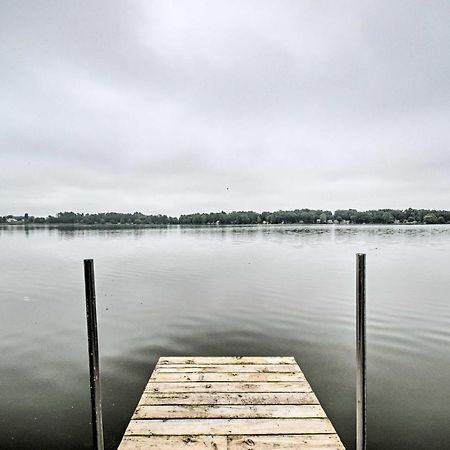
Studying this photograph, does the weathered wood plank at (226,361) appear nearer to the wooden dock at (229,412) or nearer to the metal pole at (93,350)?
the wooden dock at (229,412)

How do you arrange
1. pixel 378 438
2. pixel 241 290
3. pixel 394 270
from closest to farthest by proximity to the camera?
pixel 378 438, pixel 241 290, pixel 394 270


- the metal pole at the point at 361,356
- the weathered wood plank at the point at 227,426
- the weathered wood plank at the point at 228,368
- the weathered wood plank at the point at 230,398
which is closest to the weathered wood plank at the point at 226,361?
the weathered wood plank at the point at 228,368

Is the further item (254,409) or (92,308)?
(254,409)

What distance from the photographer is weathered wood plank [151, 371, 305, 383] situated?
5438 millimetres

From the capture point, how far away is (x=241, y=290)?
16.3 meters

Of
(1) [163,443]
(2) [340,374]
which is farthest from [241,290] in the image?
(1) [163,443]

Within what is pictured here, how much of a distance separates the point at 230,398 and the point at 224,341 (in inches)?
170

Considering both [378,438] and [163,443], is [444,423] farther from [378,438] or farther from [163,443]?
[163,443]

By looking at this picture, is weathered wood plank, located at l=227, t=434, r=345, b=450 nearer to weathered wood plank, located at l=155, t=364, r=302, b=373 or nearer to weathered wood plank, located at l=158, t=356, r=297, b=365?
weathered wood plank, located at l=155, t=364, r=302, b=373

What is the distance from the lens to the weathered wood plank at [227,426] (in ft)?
13.1

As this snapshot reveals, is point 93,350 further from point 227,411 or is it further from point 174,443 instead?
point 227,411

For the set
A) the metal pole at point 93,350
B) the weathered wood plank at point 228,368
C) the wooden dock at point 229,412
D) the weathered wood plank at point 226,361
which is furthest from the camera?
the weathered wood plank at point 226,361

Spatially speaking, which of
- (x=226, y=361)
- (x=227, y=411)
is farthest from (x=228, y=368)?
(x=227, y=411)

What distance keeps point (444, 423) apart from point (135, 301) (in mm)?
12031
